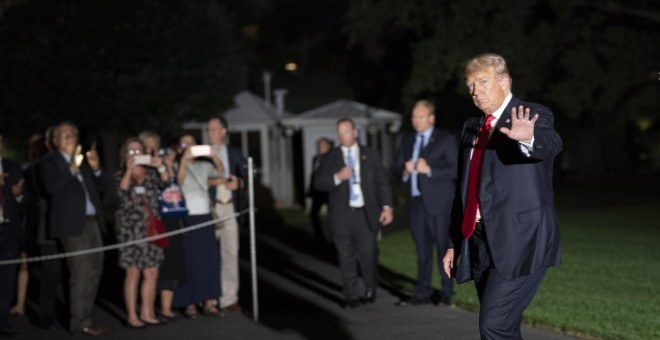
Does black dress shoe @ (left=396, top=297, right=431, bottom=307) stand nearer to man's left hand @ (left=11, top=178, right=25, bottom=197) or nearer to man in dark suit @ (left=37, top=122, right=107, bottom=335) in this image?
man in dark suit @ (left=37, top=122, right=107, bottom=335)

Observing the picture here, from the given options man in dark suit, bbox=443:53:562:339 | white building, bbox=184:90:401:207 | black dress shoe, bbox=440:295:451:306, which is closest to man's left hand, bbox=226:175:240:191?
black dress shoe, bbox=440:295:451:306

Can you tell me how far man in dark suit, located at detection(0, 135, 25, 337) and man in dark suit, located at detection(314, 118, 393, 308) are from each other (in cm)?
317

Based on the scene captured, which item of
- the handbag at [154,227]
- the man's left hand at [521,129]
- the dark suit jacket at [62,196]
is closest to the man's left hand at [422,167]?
the handbag at [154,227]

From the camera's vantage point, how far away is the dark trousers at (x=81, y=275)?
10.5 meters

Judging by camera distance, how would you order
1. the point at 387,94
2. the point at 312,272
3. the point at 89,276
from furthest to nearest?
the point at 387,94, the point at 312,272, the point at 89,276

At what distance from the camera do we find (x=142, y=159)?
34.7ft

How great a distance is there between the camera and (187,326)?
10727 mm

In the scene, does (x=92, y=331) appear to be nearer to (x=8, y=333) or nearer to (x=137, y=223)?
(x=8, y=333)

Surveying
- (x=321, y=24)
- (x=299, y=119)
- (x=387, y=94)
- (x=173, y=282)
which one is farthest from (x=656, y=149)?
(x=173, y=282)

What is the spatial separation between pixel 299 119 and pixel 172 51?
35.7 ft

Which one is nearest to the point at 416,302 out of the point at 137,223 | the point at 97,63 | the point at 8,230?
the point at 137,223

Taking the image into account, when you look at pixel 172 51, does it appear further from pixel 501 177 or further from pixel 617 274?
pixel 501 177

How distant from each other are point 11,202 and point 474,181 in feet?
21.4

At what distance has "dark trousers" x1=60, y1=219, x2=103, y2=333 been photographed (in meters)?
10.5
